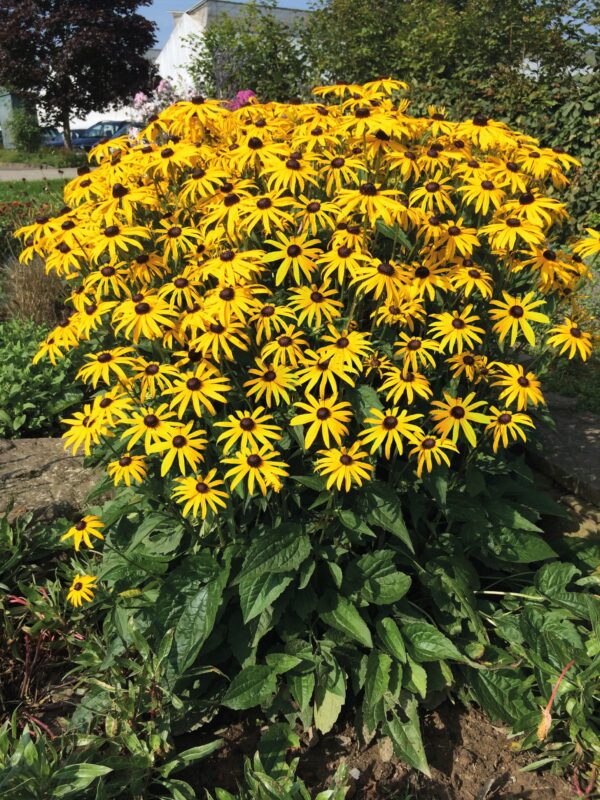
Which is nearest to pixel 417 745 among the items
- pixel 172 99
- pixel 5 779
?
pixel 5 779

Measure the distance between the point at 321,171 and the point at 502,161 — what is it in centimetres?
74

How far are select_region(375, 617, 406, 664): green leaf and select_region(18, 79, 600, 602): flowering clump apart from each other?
0.56m

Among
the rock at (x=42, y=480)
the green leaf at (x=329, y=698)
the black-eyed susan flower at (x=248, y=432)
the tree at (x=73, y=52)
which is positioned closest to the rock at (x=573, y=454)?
the green leaf at (x=329, y=698)

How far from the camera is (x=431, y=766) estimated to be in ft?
7.88

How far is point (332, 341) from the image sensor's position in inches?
87.4

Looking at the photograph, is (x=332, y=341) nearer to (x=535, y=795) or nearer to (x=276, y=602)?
(x=276, y=602)

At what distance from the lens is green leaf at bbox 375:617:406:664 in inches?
93.8

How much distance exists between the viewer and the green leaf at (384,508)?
2.27 meters

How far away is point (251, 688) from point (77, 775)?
0.64 metres

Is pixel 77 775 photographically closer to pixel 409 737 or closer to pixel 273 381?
pixel 409 737

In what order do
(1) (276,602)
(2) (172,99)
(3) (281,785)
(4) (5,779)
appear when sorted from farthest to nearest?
(2) (172,99) < (1) (276,602) < (3) (281,785) < (4) (5,779)

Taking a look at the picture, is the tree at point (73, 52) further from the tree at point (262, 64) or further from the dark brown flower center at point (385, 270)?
the dark brown flower center at point (385, 270)

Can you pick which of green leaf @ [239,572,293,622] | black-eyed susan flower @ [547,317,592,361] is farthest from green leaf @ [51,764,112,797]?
black-eyed susan flower @ [547,317,592,361]

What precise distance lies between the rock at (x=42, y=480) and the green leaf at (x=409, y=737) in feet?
6.31
